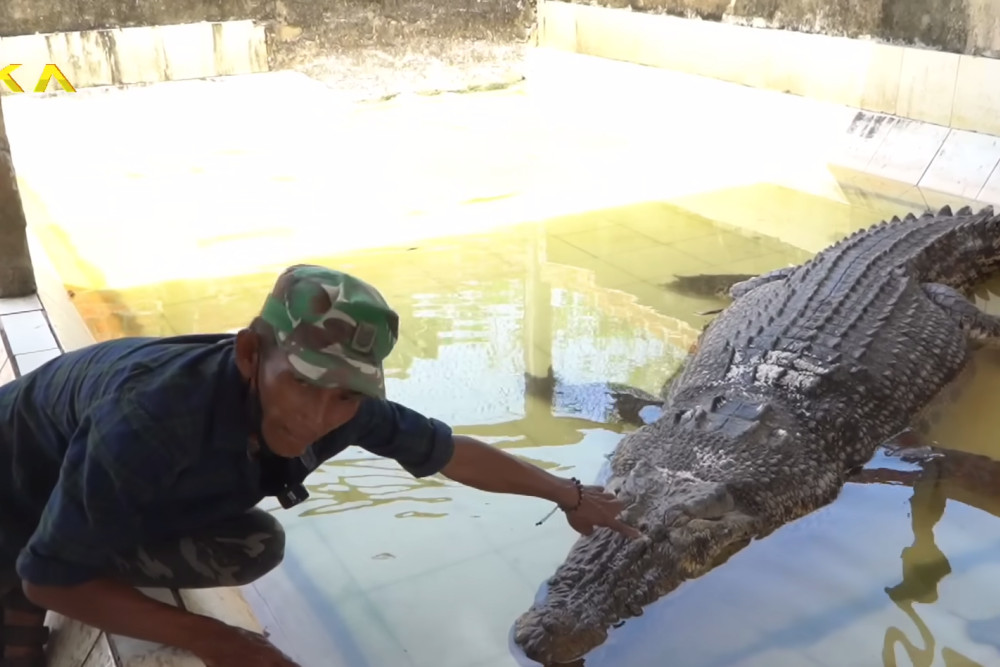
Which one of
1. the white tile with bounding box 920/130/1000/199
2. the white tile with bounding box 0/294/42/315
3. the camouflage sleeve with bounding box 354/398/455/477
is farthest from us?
the white tile with bounding box 920/130/1000/199

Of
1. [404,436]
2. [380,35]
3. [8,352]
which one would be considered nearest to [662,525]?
[404,436]

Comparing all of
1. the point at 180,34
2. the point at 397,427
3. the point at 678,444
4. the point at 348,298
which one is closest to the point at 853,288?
the point at 678,444

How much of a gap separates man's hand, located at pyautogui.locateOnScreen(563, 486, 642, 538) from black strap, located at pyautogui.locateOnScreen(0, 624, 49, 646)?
1161mm

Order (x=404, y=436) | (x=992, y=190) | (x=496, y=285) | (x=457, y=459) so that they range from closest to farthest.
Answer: (x=404, y=436)
(x=457, y=459)
(x=496, y=285)
(x=992, y=190)

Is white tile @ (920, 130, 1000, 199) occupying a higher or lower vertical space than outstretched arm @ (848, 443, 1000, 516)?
higher

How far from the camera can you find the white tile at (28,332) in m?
3.00

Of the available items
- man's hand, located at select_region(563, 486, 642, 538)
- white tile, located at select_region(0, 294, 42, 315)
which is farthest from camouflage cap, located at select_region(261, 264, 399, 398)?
white tile, located at select_region(0, 294, 42, 315)

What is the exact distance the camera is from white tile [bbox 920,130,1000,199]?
5941mm

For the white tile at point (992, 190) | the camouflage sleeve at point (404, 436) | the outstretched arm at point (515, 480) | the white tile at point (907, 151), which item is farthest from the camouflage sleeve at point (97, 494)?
the white tile at point (907, 151)

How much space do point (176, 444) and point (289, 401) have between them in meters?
0.19

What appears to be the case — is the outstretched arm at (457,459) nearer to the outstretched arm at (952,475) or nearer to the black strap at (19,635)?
the black strap at (19,635)

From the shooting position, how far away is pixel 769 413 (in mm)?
3096

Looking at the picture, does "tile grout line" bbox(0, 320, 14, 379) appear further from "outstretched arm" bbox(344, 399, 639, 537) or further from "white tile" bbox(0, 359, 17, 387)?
"outstretched arm" bbox(344, 399, 639, 537)

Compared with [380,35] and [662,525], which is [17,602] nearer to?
[662,525]
